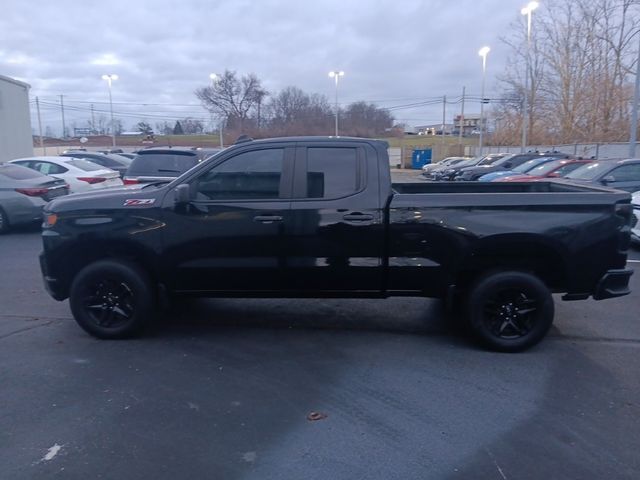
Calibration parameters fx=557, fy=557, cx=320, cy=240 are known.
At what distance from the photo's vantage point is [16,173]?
12.3m

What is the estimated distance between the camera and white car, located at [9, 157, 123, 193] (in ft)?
44.9

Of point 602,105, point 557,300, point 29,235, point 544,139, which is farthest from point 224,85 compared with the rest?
point 557,300

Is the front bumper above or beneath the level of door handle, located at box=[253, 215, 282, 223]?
beneath

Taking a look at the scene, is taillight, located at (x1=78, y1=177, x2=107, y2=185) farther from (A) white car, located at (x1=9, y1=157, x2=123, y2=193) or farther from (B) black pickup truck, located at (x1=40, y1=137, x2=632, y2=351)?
(B) black pickup truck, located at (x1=40, y1=137, x2=632, y2=351)

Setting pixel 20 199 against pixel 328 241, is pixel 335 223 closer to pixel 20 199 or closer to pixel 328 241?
pixel 328 241

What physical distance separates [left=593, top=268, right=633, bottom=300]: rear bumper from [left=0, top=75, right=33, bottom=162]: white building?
30.7 metres

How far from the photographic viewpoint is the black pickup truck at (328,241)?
510 cm

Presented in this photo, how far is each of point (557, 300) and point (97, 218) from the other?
5524 millimetres

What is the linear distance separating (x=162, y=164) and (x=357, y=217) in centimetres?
803

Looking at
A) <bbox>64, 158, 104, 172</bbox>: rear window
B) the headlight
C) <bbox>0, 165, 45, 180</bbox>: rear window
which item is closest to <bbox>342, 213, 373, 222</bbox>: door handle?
the headlight

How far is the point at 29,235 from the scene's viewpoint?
1215 cm

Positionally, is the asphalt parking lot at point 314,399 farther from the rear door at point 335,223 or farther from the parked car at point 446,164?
the parked car at point 446,164

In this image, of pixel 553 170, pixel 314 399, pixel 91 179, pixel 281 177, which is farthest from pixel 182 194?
pixel 553 170

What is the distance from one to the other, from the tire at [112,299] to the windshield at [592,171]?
12.0 meters
